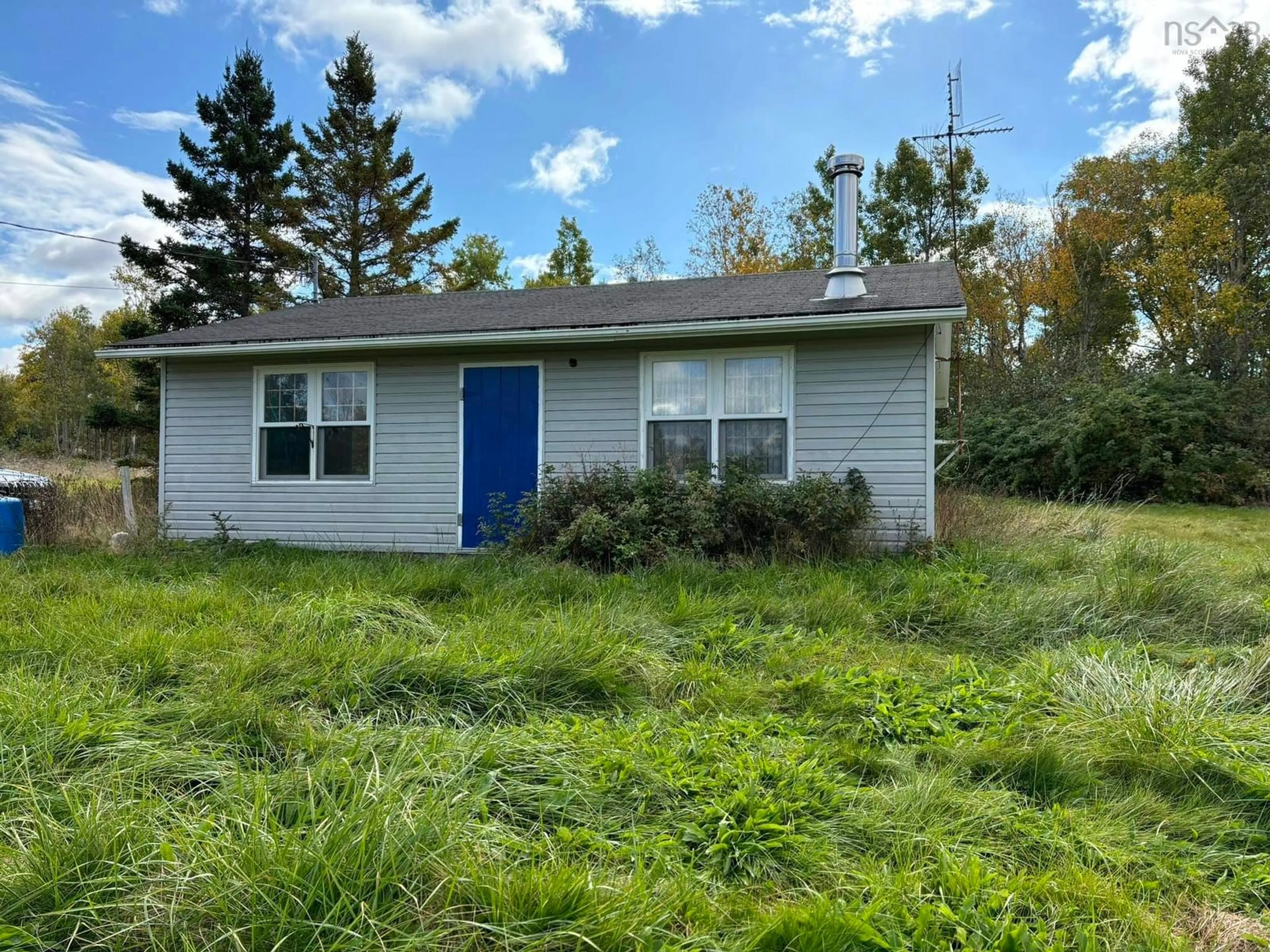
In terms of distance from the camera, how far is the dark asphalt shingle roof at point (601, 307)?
7.20 m

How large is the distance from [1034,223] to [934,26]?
11.6 m

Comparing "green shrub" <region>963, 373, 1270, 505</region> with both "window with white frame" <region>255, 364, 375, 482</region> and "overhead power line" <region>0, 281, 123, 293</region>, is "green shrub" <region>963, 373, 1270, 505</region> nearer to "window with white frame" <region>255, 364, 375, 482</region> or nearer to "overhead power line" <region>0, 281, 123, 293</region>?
"window with white frame" <region>255, 364, 375, 482</region>

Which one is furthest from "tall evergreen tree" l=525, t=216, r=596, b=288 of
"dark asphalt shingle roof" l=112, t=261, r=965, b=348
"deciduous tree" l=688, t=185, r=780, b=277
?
"dark asphalt shingle roof" l=112, t=261, r=965, b=348

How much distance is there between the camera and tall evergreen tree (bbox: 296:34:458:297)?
21.5 m

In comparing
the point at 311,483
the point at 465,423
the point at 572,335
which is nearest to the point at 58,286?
the point at 311,483

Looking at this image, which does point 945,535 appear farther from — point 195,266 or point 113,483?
point 195,266

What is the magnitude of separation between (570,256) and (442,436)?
19.5 metres

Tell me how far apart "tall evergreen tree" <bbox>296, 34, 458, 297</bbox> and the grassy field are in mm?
19096

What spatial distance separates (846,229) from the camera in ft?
25.9

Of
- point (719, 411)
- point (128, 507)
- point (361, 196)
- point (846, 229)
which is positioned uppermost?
point (361, 196)

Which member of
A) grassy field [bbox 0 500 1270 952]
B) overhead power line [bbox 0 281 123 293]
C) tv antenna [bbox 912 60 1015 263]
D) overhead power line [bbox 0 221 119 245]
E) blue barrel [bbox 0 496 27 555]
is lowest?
grassy field [bbox 0 500 1270 952]
